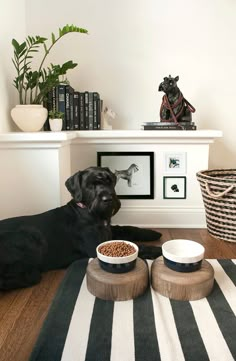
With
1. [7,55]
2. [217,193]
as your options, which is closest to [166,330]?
[217,193]

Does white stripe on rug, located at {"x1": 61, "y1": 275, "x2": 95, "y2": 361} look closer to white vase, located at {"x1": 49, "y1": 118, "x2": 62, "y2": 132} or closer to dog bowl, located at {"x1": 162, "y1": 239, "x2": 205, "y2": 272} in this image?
dog bowl, located at {"x1": 162, "y1": 239, "x2": 205, "y2": 272}

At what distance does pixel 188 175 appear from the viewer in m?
2.09

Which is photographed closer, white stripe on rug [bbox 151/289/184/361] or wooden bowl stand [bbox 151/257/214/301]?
white stripe on rug [bbox 151/289/184/361]

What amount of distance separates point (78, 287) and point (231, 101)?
178 cm

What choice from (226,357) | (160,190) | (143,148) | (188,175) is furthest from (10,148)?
(226,357)

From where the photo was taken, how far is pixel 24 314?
3.75 ft

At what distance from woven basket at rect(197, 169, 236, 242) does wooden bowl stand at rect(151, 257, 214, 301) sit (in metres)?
0.64

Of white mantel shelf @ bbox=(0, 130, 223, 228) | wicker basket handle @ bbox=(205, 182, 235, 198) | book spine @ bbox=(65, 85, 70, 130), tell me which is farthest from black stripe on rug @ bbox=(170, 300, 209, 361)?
book spine @ bbox=(65, 85, 70, 130)

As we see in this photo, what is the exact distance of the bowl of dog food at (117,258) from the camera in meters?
1.17

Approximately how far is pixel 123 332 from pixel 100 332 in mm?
73

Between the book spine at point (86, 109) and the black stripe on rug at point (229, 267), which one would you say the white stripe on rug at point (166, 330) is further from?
the book spine at point (86, 109)

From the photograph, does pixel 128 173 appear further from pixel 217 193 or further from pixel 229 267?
pixel 229 267

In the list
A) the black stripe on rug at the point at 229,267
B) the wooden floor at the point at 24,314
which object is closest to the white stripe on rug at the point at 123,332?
the wooden floor at the point at 24,314

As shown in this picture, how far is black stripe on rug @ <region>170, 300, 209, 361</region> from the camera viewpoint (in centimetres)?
90
